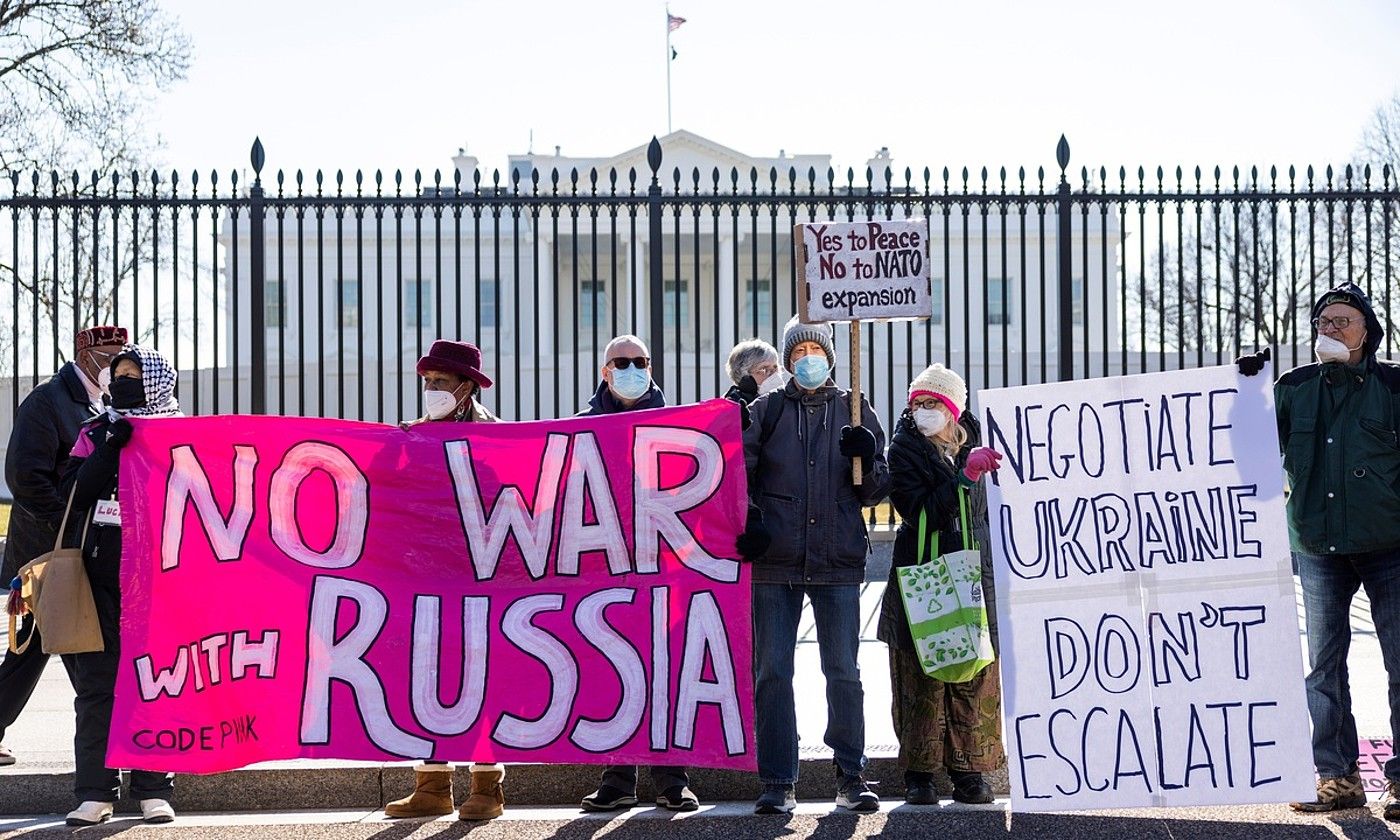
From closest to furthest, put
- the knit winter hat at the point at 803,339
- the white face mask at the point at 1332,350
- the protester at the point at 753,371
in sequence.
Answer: the white face mask at the point at 1332,350 → the knit winter hat at the point at 803,339 → the protester at the point at 753,371

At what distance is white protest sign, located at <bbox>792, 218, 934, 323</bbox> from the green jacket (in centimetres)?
153

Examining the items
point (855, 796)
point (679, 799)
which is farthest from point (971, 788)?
point (679, 799)

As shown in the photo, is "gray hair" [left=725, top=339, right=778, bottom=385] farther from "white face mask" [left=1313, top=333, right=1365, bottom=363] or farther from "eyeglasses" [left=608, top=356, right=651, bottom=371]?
"white face mask" [left=1313, top=333, right=1365, bottom=363]

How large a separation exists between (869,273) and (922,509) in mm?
1065

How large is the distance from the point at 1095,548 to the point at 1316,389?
1.09 meters

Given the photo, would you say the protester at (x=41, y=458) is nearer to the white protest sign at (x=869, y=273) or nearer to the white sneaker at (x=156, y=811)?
the white sneaker at (x=156, y=811)

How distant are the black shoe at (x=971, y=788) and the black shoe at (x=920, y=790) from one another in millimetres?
98

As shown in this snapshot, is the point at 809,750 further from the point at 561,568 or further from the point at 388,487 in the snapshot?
the point at 388,487

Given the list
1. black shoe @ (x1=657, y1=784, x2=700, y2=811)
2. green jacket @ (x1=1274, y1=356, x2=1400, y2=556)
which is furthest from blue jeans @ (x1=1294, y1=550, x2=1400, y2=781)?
black shoe @ (x1=657, y1=784, x2=700, y2=811)

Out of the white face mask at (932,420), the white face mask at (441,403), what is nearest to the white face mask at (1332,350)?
the white face mask at (932,420)

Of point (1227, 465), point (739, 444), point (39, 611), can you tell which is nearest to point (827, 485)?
point (739, 444)

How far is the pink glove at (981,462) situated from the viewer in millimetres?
5867

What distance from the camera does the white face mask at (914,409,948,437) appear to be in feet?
19.9

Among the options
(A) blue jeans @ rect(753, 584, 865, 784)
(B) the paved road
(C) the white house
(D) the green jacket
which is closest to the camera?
(B) the paved road
